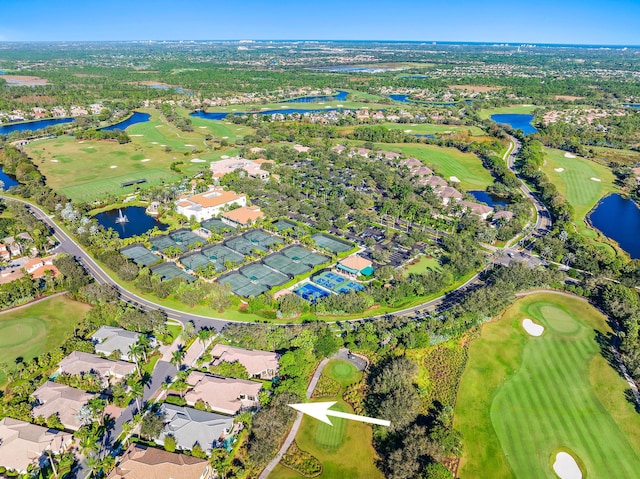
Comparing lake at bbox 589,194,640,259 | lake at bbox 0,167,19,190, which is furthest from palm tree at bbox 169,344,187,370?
lake at bbox 0,167,19,190

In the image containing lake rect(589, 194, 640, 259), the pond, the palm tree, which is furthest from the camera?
the pond

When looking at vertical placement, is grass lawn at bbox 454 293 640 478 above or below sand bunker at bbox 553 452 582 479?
above

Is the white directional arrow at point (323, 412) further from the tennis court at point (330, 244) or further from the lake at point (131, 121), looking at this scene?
the lake at point (131, 121)

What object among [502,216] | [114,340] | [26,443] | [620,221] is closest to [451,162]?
[502,216]

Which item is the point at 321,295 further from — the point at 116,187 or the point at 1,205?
the point at 1,205

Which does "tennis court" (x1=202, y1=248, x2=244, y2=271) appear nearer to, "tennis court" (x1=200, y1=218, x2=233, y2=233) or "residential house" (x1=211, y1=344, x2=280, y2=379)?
"tennis court" (x1=200, y1=218, x2=233, y2=233)

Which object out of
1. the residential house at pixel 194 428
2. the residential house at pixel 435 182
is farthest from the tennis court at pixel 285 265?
the residential house at pixel 435 182

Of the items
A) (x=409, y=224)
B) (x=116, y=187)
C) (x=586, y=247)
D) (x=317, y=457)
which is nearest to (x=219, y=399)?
(x=317, y=457)
